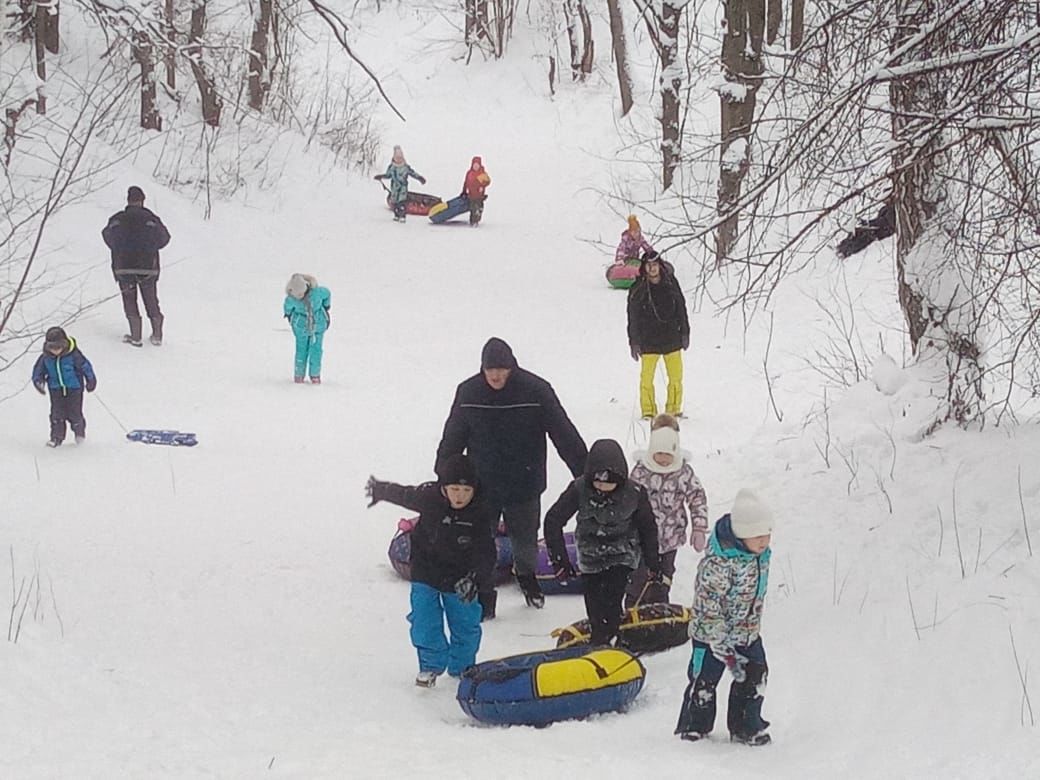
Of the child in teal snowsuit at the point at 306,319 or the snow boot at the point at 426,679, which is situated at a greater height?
the child in teal snowsuit at the point at 306,319

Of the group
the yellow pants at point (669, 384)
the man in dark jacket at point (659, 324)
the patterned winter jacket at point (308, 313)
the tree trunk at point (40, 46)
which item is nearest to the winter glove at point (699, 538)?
the man in dark jacket at point (659, 324)

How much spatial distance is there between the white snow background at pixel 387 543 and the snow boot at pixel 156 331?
0.98ft

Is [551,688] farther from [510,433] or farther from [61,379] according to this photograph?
[61,379]

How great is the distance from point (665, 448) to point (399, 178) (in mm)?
17377

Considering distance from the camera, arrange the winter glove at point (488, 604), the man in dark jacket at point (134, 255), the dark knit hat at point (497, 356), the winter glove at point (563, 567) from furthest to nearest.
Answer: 1. the man in dark jacket at point (134, 255)
2. the winter glove at point (488, 604)
3. the dark knit hat at point (497, 356)
4. the winter glove at point (563, 567)

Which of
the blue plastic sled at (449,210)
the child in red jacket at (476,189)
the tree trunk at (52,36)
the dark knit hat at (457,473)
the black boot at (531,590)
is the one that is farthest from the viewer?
the blue plastic sled at (449,210)

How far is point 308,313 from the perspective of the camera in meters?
13.1

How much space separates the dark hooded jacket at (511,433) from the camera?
22.2 ft

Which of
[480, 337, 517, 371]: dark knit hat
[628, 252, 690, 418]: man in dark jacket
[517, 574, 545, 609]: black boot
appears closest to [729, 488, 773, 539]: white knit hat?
[480, 337, 517, 371]: dark knit hat

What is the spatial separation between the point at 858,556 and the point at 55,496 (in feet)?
19.9

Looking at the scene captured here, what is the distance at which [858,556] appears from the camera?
6.69 meters

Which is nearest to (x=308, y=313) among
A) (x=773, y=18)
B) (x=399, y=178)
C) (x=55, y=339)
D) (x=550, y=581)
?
(x=55, y=339)

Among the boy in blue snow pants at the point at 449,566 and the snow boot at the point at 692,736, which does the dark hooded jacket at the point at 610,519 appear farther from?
the snow boot at the point at 692,736

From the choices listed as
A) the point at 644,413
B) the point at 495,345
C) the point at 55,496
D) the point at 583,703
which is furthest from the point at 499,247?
the point at 583,703
